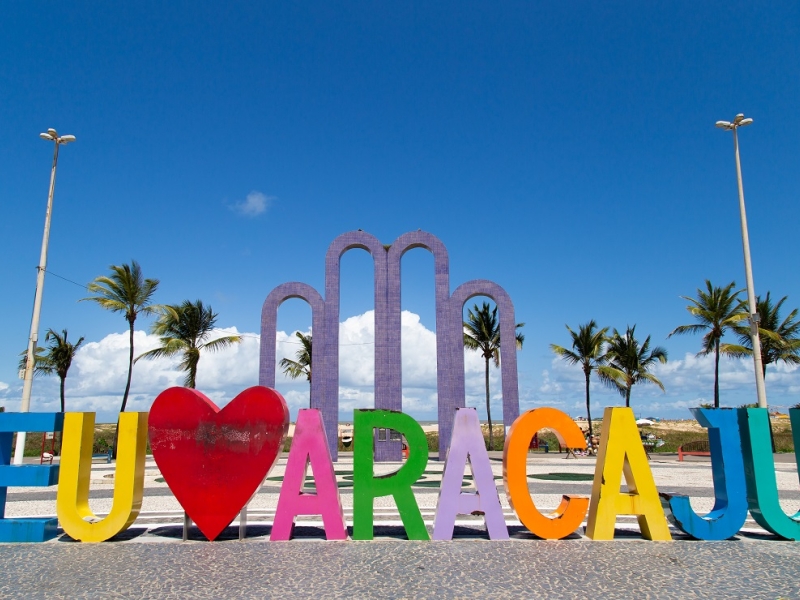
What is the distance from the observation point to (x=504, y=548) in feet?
27.0

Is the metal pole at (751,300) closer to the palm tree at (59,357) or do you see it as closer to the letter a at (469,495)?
the letter a at (469,495)

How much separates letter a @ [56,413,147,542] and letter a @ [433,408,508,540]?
16.2 ft

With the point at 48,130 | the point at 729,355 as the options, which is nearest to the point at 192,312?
the point at 48,130

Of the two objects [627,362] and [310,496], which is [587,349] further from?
[310,496]

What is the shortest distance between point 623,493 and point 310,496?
4.98 m

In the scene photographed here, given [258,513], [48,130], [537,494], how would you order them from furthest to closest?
[48,130], [537,494], [258,513]

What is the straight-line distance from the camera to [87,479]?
9273 mm

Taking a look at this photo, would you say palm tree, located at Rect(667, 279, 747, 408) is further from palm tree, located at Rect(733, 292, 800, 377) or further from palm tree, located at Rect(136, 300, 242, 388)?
palm tree, located at Rect(136, 300, 242, 388)

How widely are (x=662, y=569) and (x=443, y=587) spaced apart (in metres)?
2.95

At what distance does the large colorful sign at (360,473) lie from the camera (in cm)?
871

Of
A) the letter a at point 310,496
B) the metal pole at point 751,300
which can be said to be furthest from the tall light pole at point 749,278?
the letter a at point 310,496

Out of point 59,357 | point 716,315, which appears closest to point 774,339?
point 716,315

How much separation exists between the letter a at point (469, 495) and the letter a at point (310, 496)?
1628 millimetres

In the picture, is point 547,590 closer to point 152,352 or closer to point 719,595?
point 719,595
